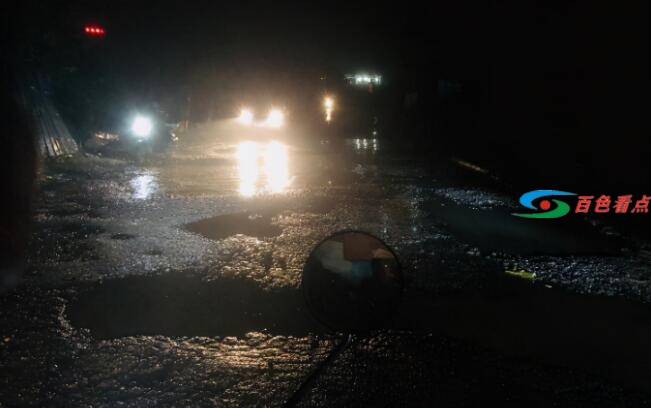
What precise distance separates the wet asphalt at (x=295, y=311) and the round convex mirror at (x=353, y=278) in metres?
0.44

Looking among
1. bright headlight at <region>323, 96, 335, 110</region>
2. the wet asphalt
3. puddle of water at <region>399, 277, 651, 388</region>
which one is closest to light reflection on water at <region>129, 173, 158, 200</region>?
the wet asphalt

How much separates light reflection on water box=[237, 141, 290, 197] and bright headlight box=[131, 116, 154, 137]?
346 cm

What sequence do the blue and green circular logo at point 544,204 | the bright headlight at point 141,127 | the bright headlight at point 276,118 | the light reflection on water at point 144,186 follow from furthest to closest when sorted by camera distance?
the bright headlight at point 276,118 < the bright headlight at point 141,127 < the light reflection on water at point 144,186 < the blue and green circular logo at point 544,204

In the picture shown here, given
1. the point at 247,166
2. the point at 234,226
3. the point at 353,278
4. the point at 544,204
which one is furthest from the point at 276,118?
the point at 353,278

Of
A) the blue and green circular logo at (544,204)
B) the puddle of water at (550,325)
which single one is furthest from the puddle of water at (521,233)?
the puddle of water at (550,325)

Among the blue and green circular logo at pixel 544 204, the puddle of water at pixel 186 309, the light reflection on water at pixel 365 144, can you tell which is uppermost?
the light reflection on water at pixel 365 144

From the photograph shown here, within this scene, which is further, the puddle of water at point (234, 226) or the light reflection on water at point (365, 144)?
the light reflection on water at point (365, 144)

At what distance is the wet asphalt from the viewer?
3572 mm

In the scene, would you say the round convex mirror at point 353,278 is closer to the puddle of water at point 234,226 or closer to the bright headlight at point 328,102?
the puddle of water at point 234,226

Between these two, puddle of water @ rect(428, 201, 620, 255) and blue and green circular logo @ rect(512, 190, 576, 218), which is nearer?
puddle of water @ rect(428, 201, 620, 255)

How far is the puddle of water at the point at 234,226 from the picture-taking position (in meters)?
7.48

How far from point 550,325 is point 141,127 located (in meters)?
16.8

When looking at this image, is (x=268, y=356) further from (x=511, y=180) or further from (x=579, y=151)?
(x=579, y=151)

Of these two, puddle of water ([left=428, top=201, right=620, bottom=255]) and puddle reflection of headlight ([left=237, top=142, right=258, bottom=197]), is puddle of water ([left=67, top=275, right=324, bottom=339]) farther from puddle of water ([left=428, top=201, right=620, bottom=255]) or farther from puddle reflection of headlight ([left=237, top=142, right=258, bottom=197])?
puddle reflection of headlight ([left=237, top=142, right=258, bottom=197])
